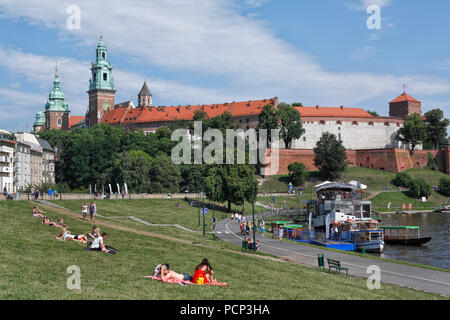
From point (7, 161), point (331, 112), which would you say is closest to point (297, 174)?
point (331, 112)

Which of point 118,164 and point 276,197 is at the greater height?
point 118,164

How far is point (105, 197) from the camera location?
243 ft

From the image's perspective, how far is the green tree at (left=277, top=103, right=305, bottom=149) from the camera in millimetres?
130125

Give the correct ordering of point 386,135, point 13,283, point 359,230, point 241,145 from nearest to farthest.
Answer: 1. point 13,283
2. point 359,230
3. point 241,145
4. point 386,135

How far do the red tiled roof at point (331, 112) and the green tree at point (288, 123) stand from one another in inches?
651

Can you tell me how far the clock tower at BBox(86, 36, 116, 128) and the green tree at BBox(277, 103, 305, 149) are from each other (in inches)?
2609

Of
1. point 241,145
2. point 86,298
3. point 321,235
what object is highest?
point 241,145

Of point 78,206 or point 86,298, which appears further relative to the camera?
point 78,206

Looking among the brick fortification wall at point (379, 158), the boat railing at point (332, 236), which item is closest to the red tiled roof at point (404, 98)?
the brick fortification wall at point (379, 158)

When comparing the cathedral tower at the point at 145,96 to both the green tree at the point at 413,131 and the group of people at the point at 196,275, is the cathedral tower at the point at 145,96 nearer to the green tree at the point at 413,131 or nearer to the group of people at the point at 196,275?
the green tree at the point at 413,131

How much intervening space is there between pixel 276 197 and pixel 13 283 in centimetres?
8771

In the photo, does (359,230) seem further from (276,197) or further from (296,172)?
(296,172)

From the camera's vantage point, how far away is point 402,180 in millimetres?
→ 122688
